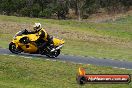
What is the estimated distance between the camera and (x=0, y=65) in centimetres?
1716

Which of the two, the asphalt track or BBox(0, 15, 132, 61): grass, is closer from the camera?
the asphalt track

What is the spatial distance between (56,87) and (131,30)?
32.9m

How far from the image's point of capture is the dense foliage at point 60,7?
207 ft

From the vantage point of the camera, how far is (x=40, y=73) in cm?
1667

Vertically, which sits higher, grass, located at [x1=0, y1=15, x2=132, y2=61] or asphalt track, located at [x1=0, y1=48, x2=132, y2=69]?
asphalt track, located at [x1=0, y1=48, x2=132, y2=69]

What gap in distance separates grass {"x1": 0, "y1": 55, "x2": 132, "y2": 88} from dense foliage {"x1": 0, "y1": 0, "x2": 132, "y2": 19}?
44159mm

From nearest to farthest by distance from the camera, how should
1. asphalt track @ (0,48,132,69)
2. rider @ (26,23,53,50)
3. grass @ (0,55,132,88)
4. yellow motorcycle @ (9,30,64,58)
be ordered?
1. grass @ (0,55,132,88)
2. asphalt track @ (0,48,132,69)
3. rider @ (26,23,53,50)
4. yellow motorcycle @ (9,30,64,58)

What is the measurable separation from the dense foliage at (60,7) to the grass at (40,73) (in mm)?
44159

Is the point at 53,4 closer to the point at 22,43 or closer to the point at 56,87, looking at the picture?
the point at 22,43

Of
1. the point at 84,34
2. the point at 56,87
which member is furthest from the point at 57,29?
the point at 56,87

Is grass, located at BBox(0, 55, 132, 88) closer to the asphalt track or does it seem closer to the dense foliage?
the asphalt track

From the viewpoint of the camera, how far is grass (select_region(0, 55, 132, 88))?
50.5ft

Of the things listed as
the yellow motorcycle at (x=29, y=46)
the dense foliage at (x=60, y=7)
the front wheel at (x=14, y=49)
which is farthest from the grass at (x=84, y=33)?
the dense foliage at (x=60, y=7)

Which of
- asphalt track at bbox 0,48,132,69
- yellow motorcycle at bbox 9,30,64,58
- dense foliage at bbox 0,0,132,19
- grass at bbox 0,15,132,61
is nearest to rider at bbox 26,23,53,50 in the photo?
yellow motorcycle at bbox 9,30,64,58
